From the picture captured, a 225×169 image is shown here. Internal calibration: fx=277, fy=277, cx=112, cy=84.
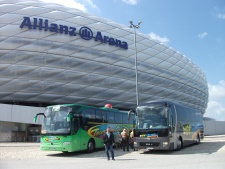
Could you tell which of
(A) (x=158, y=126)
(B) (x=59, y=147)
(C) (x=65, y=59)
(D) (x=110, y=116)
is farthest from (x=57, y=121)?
(C) (x=65, y=59)

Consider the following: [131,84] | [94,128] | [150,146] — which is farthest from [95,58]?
[150,146]

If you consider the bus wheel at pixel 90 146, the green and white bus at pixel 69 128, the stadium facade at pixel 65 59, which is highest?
the stadium facade at pixel 65 59

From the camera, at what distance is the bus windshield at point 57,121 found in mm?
14992

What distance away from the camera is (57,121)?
1519 centimetres

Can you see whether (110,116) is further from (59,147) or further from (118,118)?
(59,147)

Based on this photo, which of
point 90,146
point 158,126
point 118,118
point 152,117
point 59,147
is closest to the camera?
point 59,147

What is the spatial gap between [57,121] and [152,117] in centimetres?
527

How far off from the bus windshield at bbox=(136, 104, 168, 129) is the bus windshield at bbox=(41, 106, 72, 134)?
4.01 metres

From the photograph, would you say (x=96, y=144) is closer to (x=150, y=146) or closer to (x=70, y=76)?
(x=150, y=146)

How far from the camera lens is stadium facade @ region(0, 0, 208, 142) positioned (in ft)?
108

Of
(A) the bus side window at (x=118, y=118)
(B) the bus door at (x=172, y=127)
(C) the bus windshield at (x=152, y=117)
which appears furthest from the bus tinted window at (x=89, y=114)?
(B) the bus door at (x=172, y=127)

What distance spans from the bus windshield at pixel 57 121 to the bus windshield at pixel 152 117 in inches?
158

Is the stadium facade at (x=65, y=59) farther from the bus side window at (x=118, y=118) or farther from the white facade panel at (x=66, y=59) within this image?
the bus side window at (x=118, y=118)

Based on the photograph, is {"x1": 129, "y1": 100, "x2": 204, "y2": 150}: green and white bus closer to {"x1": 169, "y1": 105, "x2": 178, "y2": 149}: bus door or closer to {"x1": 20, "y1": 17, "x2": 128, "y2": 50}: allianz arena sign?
{"x1": 169, "y1": 105, "x2": 178, "y2": 149}: bus door
